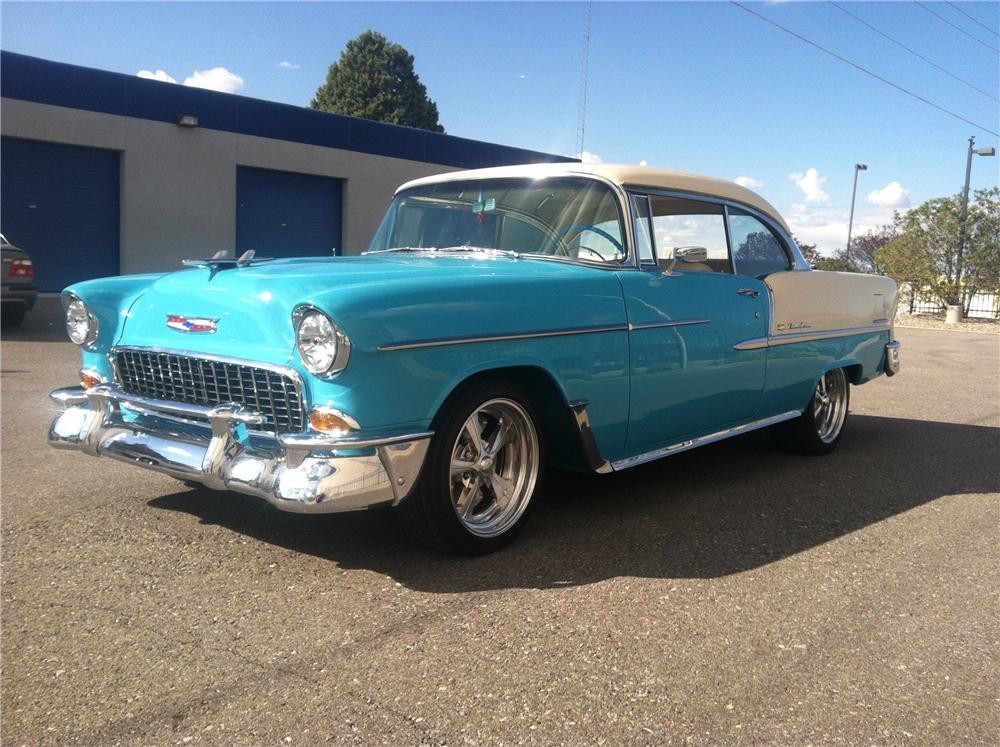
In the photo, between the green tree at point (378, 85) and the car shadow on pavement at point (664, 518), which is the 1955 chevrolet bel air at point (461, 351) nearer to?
the car shadow on pavement at point (664, 518)

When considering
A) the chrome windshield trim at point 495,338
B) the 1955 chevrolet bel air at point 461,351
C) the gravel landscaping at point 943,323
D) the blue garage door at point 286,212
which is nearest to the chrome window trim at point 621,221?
the 1955 chevrolet bel air at point 461,351

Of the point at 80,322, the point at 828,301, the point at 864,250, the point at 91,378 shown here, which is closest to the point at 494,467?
the point at 91,378

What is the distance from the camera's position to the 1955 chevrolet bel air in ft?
10.1

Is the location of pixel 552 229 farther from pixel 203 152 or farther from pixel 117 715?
pixel 203 152

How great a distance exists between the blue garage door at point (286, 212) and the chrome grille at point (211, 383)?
14929 mm

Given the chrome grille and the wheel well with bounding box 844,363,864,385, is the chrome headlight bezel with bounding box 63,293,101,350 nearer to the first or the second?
the chrome grille

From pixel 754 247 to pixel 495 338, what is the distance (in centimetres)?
248

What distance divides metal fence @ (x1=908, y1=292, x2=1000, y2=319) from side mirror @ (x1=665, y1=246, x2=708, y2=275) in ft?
Answer: 86.2

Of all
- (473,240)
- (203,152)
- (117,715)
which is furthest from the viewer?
(203,152)

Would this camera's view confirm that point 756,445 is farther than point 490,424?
Yes

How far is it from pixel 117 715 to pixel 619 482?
3099mm

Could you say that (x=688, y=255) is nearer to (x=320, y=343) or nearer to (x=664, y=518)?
(x=664, y=518)

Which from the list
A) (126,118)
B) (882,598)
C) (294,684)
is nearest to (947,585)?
(882,598)

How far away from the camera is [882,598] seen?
335cm
